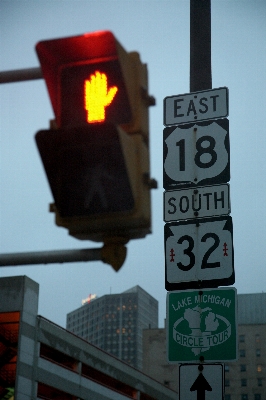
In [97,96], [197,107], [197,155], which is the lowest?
[97,96]

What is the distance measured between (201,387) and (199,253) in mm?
1249

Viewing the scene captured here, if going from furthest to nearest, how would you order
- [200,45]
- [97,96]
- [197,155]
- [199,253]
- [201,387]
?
1. [200,45]
2. [197,155]
3. [199,253]
4. [201,387]
5. [97,96]

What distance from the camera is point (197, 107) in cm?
694

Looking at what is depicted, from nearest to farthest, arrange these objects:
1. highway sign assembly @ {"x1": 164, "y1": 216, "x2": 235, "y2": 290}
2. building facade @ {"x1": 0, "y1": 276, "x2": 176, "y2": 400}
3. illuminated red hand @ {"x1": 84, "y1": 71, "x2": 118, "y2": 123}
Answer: illuminated red hand @ {"x1": 84, "y1": 71, "x2": 118, "y2": 123} → highway sign assembly @ {"x1": 164, "y1": 216, "x2": 235, "y2": 290} → building facade @ {"x1": 0, "y1": 276, "x2": 176, "y2": 400}

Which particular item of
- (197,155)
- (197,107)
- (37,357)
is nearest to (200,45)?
(197,107)

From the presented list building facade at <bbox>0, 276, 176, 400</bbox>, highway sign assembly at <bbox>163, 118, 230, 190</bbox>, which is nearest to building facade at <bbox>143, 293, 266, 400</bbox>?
building facade at <bbox>0, 276, 176, 400</bbox>

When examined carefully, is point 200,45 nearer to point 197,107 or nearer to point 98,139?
point 197,107

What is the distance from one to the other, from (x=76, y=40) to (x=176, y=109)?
11.2ft

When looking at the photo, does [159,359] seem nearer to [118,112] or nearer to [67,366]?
[67,366]

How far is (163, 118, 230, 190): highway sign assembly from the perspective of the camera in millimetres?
6555

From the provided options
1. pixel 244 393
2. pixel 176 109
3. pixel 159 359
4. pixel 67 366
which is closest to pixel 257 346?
pixel 244 393

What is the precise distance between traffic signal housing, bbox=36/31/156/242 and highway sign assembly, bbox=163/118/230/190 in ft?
9.18

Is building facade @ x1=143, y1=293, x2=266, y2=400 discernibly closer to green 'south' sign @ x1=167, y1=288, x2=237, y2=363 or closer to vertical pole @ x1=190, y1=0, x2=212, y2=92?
vertical pole @ x1=190, y1=0, x2=212, y2=92

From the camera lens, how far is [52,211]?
3.70 m
